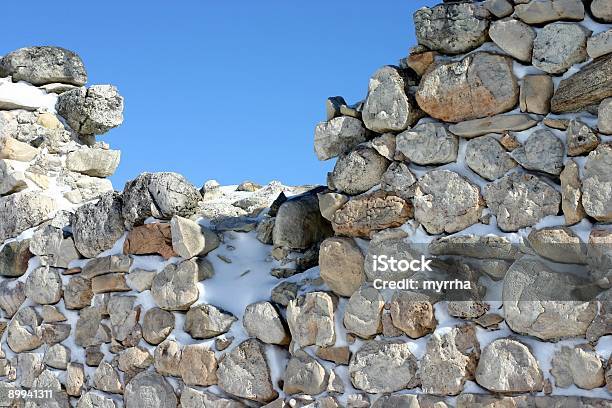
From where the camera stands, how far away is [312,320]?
139 inches

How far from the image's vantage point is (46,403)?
468 cm

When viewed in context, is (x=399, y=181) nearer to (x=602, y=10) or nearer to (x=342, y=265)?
(x=342, y=265)

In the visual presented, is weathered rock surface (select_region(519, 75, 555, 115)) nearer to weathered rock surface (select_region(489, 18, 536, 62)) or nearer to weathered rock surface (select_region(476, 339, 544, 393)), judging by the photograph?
weathered rock surface (select_region(489, 18, 536, 62))

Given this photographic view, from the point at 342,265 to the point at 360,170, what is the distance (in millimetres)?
475

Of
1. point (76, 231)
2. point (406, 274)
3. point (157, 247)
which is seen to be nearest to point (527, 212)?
point (406, 274)

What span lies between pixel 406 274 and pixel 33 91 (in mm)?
3757

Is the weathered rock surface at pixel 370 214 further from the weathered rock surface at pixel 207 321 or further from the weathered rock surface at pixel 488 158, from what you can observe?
the weathered rock surface at pixel 207 321

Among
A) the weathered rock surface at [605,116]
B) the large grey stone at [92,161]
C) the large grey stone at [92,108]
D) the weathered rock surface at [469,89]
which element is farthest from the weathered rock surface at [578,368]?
the large grey stone at [92,108]

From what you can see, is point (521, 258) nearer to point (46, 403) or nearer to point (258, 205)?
point (258, 205)

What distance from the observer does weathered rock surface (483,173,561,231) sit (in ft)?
9.78

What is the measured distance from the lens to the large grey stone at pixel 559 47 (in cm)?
300

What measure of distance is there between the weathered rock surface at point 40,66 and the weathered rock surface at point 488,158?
3.77 m

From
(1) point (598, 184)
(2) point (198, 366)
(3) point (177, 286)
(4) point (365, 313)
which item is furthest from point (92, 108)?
(1) point (598, 184)

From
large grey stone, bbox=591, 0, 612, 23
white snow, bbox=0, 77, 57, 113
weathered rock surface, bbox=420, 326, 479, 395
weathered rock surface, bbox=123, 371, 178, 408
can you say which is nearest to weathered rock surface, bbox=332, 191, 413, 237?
weathered rock surface, bbox=420, 326, 479, 395
